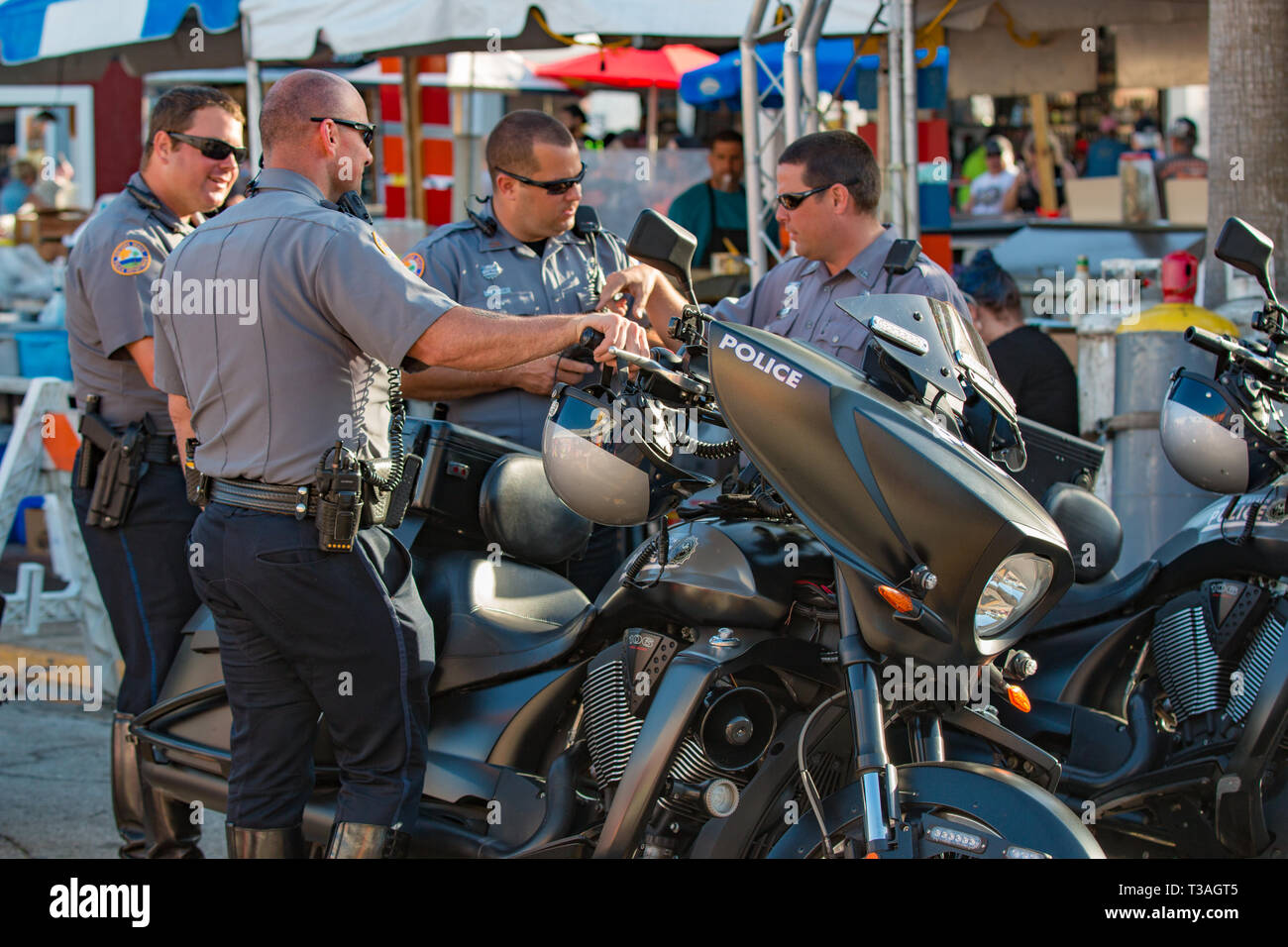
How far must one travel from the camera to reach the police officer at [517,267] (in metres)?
4.00

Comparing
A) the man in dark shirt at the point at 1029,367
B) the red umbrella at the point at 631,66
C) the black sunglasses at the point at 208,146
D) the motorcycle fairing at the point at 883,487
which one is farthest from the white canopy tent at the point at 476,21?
the motorcycle fairing at the point at 883,487

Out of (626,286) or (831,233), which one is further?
(831,233)

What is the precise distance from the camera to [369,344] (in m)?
2.63

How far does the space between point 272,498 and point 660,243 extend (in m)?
0.92

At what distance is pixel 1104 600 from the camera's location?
3.50 meters

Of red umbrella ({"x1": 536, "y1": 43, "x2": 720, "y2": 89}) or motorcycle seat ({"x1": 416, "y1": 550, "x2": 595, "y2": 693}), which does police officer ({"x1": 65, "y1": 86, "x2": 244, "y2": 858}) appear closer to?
motorcycle seat ({"x1": 416, "y1": 550, "x2": 595, "y2": 693})

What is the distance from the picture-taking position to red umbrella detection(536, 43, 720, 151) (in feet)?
37.3

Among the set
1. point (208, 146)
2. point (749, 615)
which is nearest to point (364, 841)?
point (749, 615)
